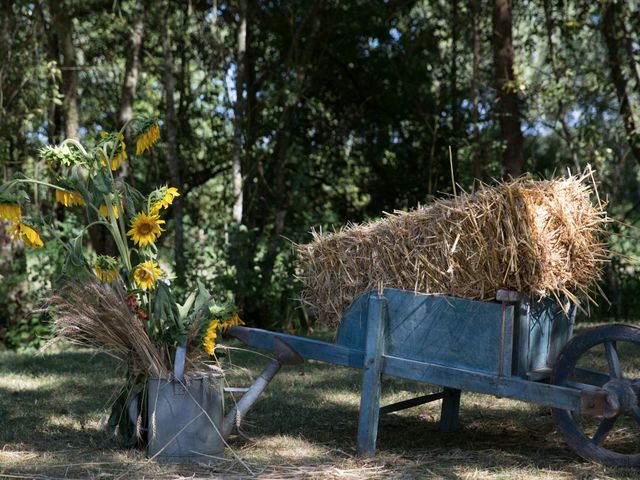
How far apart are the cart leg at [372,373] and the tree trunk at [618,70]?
242 inches

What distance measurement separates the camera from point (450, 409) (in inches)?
178

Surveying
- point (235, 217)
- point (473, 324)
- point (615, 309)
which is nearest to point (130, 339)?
point (473, 324)

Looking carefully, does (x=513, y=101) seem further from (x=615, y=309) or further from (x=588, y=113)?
(x=615, y=309)

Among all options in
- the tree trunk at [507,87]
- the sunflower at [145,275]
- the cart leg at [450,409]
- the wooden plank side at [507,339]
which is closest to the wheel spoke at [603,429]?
the wooden plank side at [507,339]

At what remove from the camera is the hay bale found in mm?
3568

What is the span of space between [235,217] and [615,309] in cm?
470

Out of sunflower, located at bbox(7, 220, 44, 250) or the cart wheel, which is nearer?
the cart wheel

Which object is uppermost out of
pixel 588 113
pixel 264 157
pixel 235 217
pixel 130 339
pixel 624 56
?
pixel 624 56

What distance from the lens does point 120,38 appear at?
36.8 ft

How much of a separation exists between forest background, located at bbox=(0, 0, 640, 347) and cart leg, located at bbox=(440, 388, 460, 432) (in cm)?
441

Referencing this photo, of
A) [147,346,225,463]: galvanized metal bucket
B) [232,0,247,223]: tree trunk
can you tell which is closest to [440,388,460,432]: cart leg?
[147,346,225,463]: galvanized metal bucket

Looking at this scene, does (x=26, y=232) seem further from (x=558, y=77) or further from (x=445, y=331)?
(x=558, y=77)

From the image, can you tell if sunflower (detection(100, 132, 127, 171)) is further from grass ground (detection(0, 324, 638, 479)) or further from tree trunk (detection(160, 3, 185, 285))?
tree trunk (detection(160, 3, 185, 285))

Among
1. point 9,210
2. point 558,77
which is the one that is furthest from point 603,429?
point 558,77
